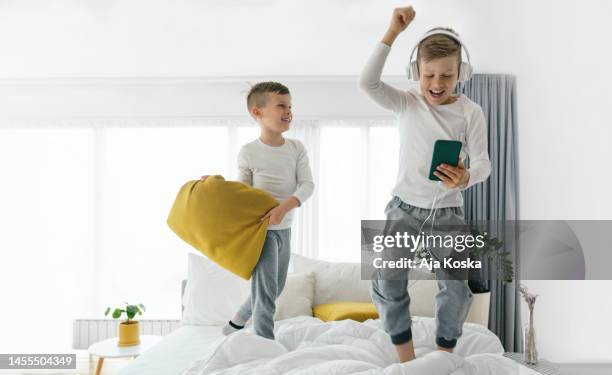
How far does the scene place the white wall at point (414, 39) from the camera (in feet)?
6.48

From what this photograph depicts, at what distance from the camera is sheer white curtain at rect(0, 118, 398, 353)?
168 inches

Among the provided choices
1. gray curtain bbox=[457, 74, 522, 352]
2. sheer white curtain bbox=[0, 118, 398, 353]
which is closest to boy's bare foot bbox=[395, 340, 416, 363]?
gray curtain bbox=[457, 74, 522, 352]

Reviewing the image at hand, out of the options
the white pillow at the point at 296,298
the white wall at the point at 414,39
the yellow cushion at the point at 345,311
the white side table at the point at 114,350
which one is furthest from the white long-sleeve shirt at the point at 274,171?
the white side table at the point at 114,350

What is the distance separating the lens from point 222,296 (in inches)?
128

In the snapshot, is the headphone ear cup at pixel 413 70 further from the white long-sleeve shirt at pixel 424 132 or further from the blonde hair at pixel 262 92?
the blonde hair at pixel 262 92

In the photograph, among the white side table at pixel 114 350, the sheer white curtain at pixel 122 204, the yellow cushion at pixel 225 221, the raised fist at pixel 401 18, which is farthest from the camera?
the sheer white curtain at pixel 122 204

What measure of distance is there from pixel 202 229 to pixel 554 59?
5.70 feet

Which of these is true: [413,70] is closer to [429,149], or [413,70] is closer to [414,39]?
[429,149]

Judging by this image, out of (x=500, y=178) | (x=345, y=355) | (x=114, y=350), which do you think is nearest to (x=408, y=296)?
(x=345, y=355)

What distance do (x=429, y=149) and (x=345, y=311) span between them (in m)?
1.70

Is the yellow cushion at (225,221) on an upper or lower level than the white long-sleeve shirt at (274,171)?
lower

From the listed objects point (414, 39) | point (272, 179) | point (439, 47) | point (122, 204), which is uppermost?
point (414, 39)

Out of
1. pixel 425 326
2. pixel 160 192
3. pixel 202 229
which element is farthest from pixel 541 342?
pixel 160 192

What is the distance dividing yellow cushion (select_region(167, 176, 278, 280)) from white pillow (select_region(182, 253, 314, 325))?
1.34 metres
